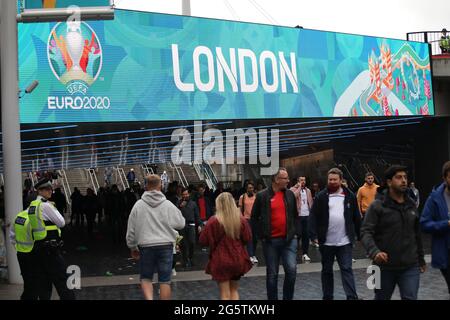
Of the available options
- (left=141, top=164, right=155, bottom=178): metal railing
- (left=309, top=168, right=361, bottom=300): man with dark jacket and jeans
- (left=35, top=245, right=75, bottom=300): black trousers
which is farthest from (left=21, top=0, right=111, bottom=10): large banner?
(left=141, top=164, right=155, bottom=178): metal railing

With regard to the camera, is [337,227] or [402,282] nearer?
[402,282]

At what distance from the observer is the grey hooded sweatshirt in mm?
9164

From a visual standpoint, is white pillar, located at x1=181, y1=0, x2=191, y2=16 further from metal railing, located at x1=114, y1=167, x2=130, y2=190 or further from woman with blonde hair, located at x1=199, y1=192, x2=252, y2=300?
metal railing, located at x1=114, y1=167, x2=130, y2=190

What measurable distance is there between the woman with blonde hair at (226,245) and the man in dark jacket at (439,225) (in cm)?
205

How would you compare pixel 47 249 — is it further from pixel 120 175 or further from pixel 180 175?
pixel 120 175

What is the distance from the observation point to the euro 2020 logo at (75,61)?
16953 millimetres

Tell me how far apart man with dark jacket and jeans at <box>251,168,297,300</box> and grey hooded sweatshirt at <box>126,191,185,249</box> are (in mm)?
1272

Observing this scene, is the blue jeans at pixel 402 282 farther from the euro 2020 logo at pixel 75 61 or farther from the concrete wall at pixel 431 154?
the concrete wall at pixel 431 154

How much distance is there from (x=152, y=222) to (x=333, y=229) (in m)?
2.33

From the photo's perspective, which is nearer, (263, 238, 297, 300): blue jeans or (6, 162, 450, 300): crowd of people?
(6, 162, 450, 300): crowd of people

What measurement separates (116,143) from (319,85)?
756cm

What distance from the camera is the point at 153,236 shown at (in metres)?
9.16

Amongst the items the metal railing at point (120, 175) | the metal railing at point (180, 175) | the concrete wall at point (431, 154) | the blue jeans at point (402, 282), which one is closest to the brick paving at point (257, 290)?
Result: the blue jeans at point (402, 282)

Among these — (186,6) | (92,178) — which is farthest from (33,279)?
(92,178)
